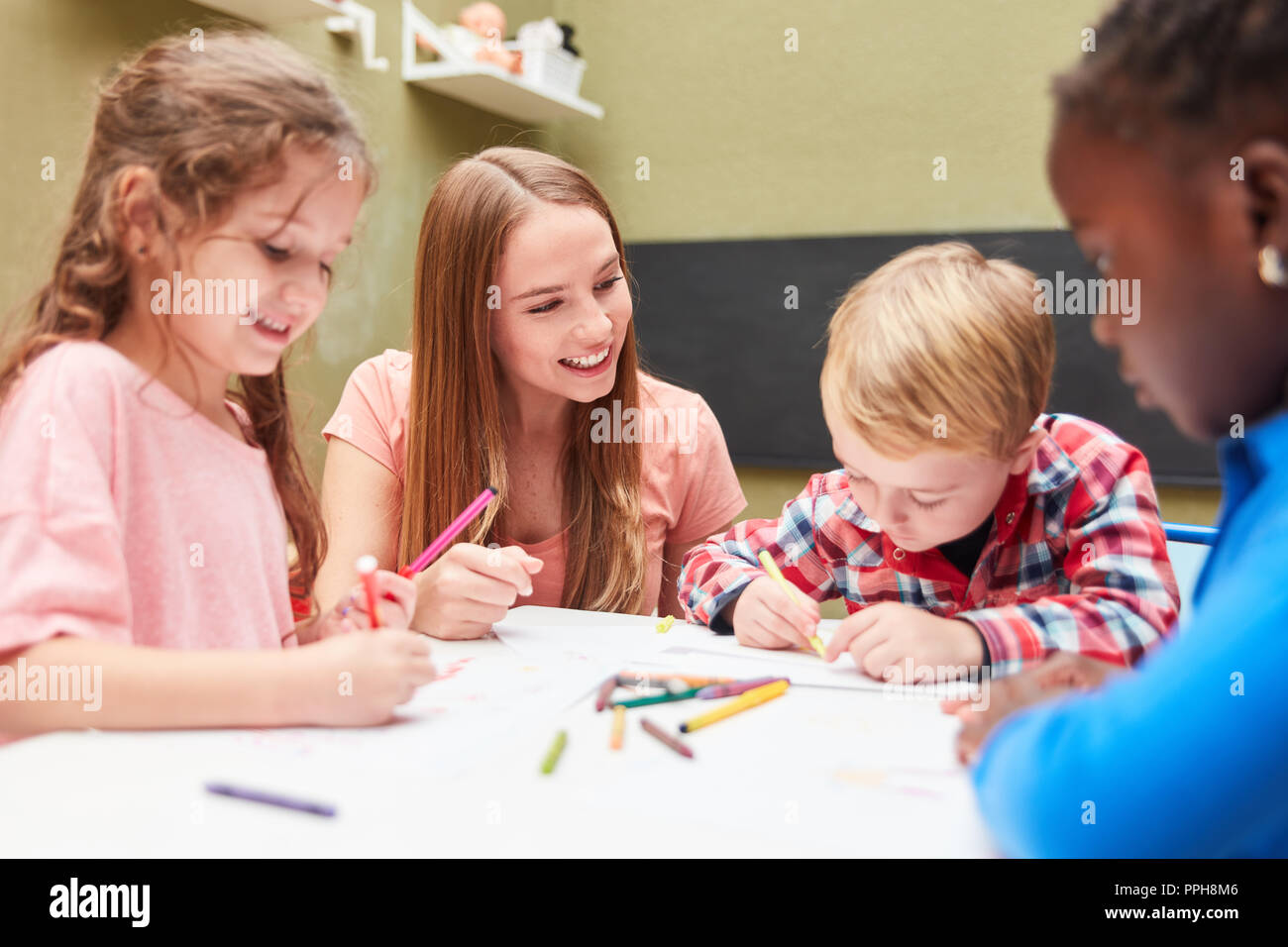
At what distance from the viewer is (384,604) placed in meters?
0.92

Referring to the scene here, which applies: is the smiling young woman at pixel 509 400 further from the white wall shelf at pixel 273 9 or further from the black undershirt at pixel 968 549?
the white wall shelf at pixel 273 9

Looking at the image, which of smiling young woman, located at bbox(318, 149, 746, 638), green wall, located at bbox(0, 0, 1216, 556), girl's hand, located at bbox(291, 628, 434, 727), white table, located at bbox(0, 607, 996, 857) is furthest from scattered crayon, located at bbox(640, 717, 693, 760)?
green wall, located at bbox(0, 0, 1216, 556)

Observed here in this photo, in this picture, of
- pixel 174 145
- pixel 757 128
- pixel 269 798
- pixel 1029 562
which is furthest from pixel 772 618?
pixel 757 128

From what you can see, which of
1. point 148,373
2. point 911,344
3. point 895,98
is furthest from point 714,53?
point 148,373

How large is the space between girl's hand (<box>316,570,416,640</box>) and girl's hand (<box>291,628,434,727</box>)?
93 mm

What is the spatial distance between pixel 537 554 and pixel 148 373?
71cm

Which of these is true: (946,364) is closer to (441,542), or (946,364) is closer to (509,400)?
(441,542)

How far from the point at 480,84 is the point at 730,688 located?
2.48 meters

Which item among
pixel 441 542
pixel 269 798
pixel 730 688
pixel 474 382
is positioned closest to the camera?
pixel 269 798

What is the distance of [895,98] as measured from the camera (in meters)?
3.12

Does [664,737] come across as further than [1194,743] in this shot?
Yes

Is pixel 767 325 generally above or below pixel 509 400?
above

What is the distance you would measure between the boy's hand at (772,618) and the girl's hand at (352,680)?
1.38 ft

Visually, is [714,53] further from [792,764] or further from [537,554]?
[792,764]
